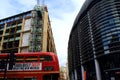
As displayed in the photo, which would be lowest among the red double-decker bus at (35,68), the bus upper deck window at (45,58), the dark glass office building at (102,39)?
the red double-decker bus at (35,68)

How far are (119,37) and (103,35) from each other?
5.21m

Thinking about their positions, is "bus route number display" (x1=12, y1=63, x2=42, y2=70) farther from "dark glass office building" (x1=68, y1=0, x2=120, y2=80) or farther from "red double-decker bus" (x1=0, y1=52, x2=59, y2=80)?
"dark glass office building" (x1=68, y1=0, x2=120, y2=80)

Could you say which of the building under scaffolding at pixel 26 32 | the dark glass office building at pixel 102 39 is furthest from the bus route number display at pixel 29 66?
the dark glass office building at pixel 102 39

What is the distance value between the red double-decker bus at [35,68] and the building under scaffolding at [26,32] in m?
26.0

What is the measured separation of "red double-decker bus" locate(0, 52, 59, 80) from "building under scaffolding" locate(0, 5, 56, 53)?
2605 centimetres

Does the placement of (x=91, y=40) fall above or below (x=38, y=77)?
above

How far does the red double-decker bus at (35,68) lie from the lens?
17.4 metres

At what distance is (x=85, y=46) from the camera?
59.4 m

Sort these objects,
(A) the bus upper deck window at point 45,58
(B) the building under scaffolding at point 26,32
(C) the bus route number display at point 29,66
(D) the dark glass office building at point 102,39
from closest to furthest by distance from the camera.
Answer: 1. (C) the bus route number display at point 29,66
2. (A) the bus upper deck window at point 45,58
3. (B) the building under scaffolding at point 26,32
4. (D) the dark glass office building at point 102,39

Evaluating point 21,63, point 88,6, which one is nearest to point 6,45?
point 88,6

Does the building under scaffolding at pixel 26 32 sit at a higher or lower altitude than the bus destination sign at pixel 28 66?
higher

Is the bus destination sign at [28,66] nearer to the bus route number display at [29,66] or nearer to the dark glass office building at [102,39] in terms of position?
the bus route number display at [29,66]

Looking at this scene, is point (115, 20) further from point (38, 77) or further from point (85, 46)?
point (38, 77)

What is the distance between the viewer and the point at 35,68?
1791 cm
